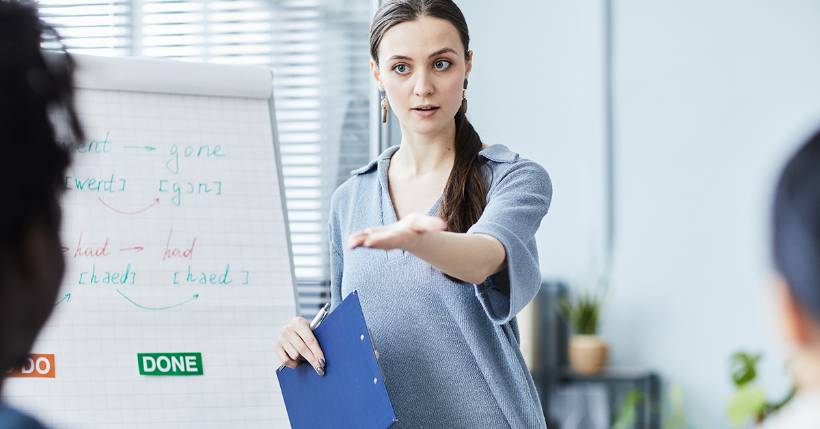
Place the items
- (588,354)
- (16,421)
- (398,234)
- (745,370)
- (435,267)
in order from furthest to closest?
(588,354) → (745,370) → (435,267) → (398,234) → (16,421)

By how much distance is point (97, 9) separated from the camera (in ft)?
10.5

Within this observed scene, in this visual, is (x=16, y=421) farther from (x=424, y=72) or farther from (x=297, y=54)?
(x=297, y=54)

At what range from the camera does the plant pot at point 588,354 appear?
3.47 m

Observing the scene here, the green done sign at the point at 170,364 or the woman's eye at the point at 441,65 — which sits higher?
the woman's eye at the point at 441,65

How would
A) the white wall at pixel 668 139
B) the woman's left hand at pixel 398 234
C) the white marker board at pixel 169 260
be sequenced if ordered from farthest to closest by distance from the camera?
the white wall at pixel 668 139
the white marker board at pixel 169 260
the woman's left hand at pixel 398 234

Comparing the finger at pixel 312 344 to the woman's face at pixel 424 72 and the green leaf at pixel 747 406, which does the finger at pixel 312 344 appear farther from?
the green leaf at pixel 747 406

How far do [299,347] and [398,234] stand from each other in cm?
45

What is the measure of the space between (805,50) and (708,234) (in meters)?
0.75

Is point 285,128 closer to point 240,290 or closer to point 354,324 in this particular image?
point 240,290

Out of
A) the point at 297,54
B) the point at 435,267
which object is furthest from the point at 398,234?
the point at 297,54

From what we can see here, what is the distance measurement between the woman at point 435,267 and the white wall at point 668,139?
2138mm

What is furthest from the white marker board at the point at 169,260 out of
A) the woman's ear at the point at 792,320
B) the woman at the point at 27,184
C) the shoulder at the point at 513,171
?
the woman's ear at the point at 792,320

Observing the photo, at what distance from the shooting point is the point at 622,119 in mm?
3596

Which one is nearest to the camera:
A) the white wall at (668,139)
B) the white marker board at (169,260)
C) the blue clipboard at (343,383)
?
the blue clipboard at (343,383)
